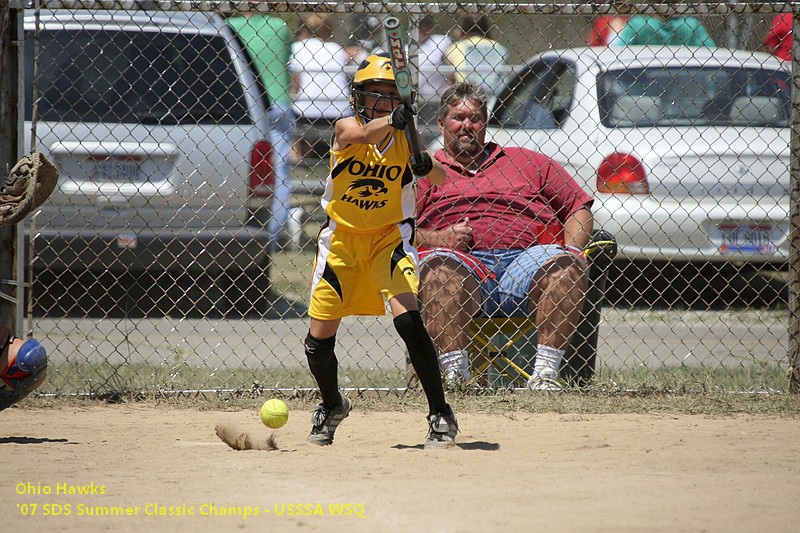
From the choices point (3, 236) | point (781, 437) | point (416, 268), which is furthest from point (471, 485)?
point (3, 236)

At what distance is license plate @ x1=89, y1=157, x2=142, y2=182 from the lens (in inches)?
286

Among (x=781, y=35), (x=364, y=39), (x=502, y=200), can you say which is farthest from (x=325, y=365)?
(x=364, y=39)

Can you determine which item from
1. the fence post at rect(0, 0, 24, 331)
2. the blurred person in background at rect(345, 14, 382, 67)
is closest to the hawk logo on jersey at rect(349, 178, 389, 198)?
the fence post at rect(0, 0, 24, 331)

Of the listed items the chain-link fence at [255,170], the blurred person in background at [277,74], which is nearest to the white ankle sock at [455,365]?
Answer: the chain-link fence at [255,170]

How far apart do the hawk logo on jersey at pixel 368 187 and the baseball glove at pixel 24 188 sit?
147cm

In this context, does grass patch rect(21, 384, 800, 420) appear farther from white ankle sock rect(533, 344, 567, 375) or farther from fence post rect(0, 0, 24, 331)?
fence post rect(0, 0, 24, 331)

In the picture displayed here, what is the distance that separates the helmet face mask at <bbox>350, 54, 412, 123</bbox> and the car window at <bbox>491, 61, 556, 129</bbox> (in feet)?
11.6

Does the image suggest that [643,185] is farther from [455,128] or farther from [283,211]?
[283,211]

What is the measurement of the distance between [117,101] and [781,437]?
5.15 metres

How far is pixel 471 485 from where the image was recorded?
→ 3662mm

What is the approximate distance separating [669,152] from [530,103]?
133cm

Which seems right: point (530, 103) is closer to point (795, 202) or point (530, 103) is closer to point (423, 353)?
point (795, 202)

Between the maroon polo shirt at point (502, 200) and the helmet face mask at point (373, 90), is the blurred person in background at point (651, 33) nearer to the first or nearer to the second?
the maroon polo shirt at point (502, 200)

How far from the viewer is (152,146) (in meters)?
7.28
